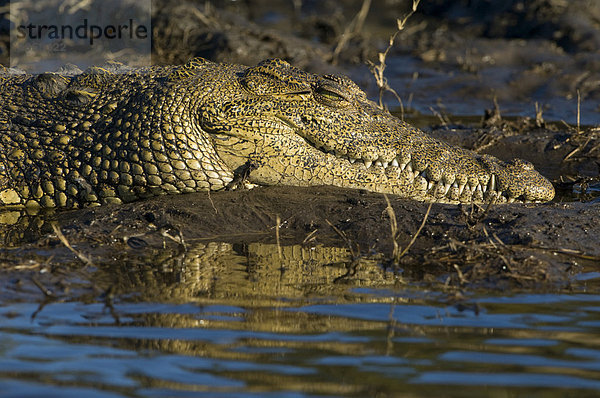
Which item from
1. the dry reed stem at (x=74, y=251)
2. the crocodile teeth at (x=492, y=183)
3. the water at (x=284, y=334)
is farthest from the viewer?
the crocodile teeth at (x=492, y=183)

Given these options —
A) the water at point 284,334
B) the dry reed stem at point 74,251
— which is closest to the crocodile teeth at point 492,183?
the water at point 284,334

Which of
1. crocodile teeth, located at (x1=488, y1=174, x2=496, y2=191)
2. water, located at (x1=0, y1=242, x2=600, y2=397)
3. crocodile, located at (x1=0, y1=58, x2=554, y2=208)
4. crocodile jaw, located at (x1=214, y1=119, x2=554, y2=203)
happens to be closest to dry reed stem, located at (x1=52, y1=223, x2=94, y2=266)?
water, located at (x1=0, y1=242, x2=600, y2=397)

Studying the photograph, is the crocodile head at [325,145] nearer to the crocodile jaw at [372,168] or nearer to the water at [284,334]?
the crocodile jaw at [372,168]

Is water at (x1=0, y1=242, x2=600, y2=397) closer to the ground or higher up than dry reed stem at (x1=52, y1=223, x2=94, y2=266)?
closer to the ground

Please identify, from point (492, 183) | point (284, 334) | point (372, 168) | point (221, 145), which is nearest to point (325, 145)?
point (372, 168)

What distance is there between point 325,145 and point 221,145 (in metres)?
0.74

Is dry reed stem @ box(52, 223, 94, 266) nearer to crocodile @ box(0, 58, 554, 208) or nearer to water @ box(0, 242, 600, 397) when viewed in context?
water @ box(0, 242, 600, 397)

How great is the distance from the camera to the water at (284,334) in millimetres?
3078

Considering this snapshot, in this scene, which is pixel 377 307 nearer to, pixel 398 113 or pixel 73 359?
pixel 73 359

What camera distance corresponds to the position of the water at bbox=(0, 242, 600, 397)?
3078mm

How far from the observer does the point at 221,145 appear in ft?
18.8

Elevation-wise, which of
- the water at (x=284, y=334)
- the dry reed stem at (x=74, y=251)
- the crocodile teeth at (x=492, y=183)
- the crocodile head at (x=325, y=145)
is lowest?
the water at (x=284, y=334)

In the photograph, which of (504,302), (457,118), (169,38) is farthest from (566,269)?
(169,38)

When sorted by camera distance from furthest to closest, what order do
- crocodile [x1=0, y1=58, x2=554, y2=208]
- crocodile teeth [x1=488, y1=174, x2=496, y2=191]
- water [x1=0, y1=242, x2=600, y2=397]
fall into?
1. crocodile teeth [x1=488, y1=174, x2=496, y2=191]
2. crocodile [x1=0, y1=58, x2=554, y2=208]
3. water [x1=0, y1=242, x2=600, y2=397]
